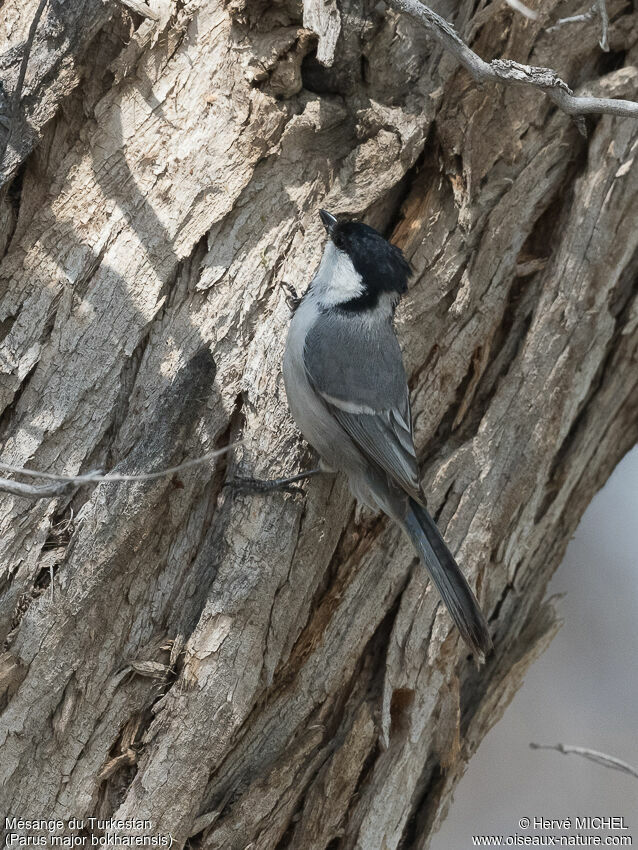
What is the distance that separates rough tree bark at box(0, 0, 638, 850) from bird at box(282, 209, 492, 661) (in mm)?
87

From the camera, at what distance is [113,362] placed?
255cm

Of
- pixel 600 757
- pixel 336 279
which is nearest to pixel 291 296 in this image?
pixel 336 279

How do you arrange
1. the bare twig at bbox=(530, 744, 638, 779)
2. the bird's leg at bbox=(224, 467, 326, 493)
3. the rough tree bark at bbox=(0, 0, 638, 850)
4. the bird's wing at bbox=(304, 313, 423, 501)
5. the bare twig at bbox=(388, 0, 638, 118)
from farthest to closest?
the bird's wing at bbox=(304, 313, 423, 501), the bare twig at bbox=(530, 744, 638, 779), the bird's leg at bbox=(224, 467, 326, 493), the rough tree bark at bbox=(0, 0, 638, 850), the bare twig at bbox=(388, 0, 638, 118)

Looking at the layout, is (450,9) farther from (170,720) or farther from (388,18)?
(170,720)

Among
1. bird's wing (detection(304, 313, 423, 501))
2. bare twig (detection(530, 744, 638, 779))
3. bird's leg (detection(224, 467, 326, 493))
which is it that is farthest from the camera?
bird's wing (detection(304, 313, 423, 501))

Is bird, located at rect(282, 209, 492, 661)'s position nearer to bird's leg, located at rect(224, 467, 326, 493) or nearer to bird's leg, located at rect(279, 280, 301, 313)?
bird's leg, located at rect(279, 280, 301, 313)

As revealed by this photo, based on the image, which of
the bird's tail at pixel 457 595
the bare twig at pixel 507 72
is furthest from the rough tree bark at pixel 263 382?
the bare twig at pixel 507 72

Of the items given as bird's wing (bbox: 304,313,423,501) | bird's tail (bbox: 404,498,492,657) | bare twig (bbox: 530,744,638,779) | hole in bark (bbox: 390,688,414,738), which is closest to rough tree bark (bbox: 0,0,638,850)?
hole in bark (bbox: 390,688,414,738)

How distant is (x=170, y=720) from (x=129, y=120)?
1954 mm

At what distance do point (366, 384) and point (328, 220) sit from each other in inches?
23.4

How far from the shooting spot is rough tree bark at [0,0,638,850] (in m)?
2.38

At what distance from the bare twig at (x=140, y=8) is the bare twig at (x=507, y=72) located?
37.0 inches

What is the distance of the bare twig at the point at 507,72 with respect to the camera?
6.76 feet

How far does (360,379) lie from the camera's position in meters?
2.92
